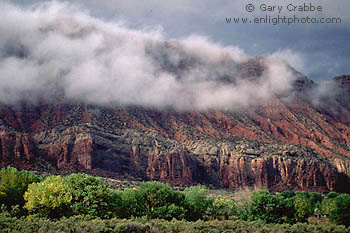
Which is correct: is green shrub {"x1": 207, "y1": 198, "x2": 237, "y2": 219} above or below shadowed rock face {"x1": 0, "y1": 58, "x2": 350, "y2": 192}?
below

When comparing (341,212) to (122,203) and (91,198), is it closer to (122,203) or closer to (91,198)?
(122,203)

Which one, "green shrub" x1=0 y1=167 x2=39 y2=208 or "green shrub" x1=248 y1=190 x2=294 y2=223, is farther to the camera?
"green shrub" x1=248 y1=190 x2=294 y2=223

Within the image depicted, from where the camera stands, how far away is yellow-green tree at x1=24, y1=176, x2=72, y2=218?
35.8 m

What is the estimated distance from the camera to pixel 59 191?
3753 centimetres

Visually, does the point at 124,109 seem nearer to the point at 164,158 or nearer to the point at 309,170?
the point at 164,158

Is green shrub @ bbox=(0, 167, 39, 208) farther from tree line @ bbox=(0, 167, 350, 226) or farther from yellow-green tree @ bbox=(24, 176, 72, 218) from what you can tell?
yellow-green tree @ bbox=(24, 176, 72, 218)

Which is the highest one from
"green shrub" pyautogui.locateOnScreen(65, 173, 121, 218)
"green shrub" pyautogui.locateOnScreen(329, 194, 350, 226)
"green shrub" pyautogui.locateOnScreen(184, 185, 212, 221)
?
"green shrub" pyautogui.locateOnScreen(65, 173, 121, 218)

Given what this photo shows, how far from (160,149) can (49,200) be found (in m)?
90.1

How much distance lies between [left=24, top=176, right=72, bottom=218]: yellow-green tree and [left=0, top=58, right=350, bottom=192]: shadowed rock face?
202ft

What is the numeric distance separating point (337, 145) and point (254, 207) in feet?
407

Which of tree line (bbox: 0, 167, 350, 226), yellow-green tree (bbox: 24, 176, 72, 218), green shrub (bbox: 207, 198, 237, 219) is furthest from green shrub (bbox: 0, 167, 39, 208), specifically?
green shrub (bbox: 207, 198, 237, 219)

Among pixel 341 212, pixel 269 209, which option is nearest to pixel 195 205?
pixel 269 209

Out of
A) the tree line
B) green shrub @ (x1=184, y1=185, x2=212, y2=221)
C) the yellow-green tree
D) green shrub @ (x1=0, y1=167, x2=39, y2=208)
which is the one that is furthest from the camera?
green shrub @ (x1=184, y1=185, x2=212, y2=221)

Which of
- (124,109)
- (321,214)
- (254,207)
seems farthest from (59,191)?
(124,109)
